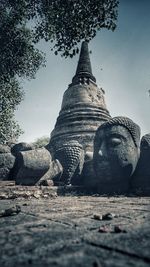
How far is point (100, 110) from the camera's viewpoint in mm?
11492

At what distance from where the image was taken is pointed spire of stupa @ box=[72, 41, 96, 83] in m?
12.9

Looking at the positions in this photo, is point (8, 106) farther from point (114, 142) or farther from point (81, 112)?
point (114, 142)

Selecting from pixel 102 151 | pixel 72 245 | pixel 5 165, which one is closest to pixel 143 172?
pixel 102 151

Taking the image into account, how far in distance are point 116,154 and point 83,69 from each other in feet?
26.1

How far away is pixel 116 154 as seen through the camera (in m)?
6.29

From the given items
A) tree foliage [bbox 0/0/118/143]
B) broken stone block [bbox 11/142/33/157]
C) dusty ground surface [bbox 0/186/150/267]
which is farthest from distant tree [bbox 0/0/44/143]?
dusty ground surface [bbox 0/186/150/267]

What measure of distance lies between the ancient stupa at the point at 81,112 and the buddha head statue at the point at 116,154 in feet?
9.33

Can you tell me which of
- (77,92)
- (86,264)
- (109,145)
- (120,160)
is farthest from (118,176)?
(77,92)

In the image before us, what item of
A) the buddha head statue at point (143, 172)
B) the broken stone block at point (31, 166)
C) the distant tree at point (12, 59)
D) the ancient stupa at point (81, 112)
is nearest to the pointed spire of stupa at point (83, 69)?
the ancient stupa at point (81, 112)

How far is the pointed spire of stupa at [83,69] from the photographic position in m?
12.9

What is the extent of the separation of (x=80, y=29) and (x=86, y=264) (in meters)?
9.51

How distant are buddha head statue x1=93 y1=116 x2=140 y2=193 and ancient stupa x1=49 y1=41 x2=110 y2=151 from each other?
2.84m

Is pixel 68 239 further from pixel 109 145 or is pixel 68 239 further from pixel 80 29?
pixel 80 29

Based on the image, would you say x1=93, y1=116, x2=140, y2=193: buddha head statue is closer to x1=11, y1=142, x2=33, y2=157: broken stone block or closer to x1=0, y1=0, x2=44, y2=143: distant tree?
x1=11, y1=142, x2=33, y2=157: broken stone block
